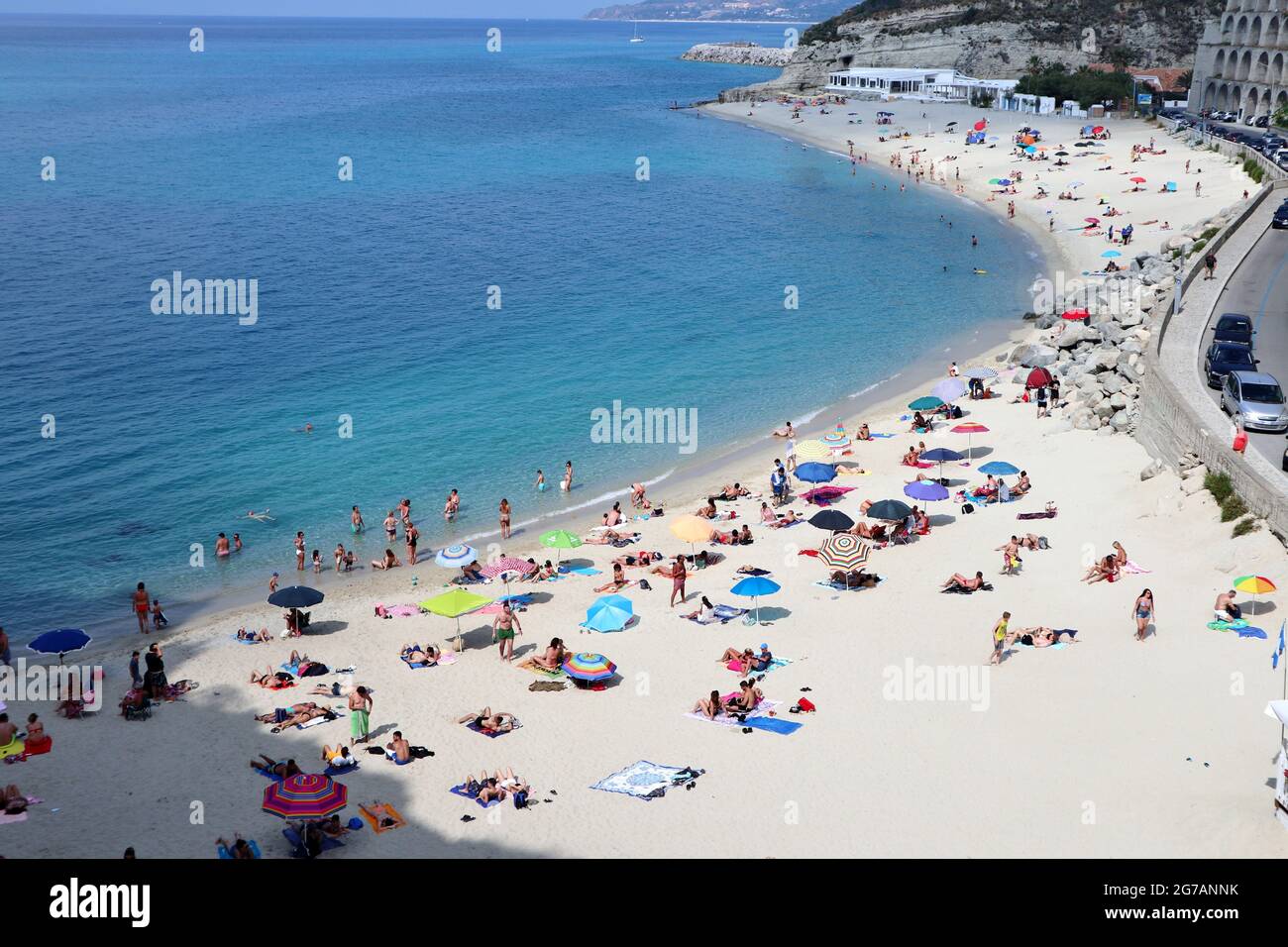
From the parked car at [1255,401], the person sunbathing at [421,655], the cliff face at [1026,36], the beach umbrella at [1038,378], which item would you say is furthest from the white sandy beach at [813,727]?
the cliff face at [1026,36]

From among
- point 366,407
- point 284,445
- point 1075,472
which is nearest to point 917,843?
point 1075,472

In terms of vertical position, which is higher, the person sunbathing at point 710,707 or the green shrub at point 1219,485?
the green shrub at point 1219,485

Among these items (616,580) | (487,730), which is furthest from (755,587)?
(487,730)

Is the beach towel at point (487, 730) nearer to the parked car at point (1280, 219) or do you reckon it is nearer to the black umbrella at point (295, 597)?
the black umbrella at point (295, 597)

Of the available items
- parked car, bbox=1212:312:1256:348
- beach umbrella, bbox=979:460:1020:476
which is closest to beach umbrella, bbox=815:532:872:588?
beach umbrella, bbox=979:460:1020:476

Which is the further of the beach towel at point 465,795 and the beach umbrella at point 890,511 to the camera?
the beach umbrella at point 890,511
